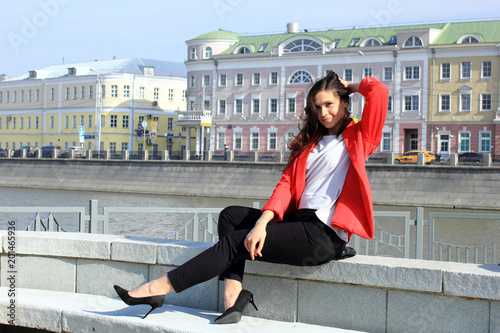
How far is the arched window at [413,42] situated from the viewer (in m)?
43.3

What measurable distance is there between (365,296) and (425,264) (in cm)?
41

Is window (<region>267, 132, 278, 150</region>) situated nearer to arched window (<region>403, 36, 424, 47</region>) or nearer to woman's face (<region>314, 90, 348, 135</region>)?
arched window (<region>403, 36, 424, 47</region>)

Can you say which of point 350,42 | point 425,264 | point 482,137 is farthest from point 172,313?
point 350,42

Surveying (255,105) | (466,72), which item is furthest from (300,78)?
(466,72)

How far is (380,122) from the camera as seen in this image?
409 centimetres

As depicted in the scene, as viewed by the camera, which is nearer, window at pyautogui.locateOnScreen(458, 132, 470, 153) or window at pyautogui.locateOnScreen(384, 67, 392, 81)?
window at pyautogui.locateOnScreen(458, 132, 470, 153)

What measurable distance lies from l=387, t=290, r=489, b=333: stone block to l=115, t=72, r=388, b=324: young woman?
18.0 inches

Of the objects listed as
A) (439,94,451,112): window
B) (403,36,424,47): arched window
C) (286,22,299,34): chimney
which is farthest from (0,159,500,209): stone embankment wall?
(286,22,299,34): chimney

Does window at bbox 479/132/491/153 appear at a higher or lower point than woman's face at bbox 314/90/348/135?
higher

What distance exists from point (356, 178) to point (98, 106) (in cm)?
5673

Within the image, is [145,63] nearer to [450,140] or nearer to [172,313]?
[450,140]

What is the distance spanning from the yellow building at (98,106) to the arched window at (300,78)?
1308 cm

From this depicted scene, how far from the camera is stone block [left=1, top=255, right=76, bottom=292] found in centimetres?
500

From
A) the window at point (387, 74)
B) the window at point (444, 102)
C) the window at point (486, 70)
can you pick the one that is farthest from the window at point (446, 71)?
the window at point (387, 74)
